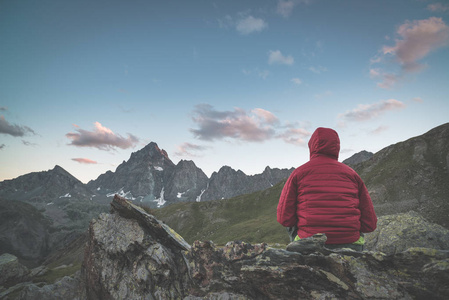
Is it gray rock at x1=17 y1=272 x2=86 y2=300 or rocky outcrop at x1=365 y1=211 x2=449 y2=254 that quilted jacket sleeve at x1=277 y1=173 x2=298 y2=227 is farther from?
gray rock at x1=17 y1=272 x2=86 y2=300

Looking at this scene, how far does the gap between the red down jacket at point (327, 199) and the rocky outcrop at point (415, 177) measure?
2136 inches

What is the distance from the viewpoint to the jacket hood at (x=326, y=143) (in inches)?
303

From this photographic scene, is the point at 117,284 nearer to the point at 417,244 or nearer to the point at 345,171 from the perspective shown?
the point at 345,171

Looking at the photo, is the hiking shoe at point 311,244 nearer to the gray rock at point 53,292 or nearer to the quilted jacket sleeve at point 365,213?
the quilted jacket sleeve at point 365,213

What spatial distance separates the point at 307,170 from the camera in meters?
7.43

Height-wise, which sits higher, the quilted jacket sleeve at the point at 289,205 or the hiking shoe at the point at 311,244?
the quilted jacket sleeve at the point at 289,205

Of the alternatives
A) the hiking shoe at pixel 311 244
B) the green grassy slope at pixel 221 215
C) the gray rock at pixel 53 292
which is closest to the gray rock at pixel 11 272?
the gray rock at pixel 53 292

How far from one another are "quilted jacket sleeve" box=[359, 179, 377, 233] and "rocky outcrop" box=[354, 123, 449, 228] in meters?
53.4

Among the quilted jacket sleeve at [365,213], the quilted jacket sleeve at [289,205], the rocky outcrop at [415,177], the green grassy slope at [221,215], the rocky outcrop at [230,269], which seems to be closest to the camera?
the rocky outcrop at [230,269]

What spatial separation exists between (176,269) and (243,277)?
13.7 ft

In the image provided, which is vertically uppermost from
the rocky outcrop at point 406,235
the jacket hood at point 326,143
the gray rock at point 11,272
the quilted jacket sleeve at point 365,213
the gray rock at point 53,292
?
the jacket hood at point 326,143

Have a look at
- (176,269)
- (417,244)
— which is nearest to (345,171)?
(176,269)

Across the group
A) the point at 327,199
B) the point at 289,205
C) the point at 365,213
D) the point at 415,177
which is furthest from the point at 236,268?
the point at 415,177

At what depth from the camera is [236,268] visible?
770cm
